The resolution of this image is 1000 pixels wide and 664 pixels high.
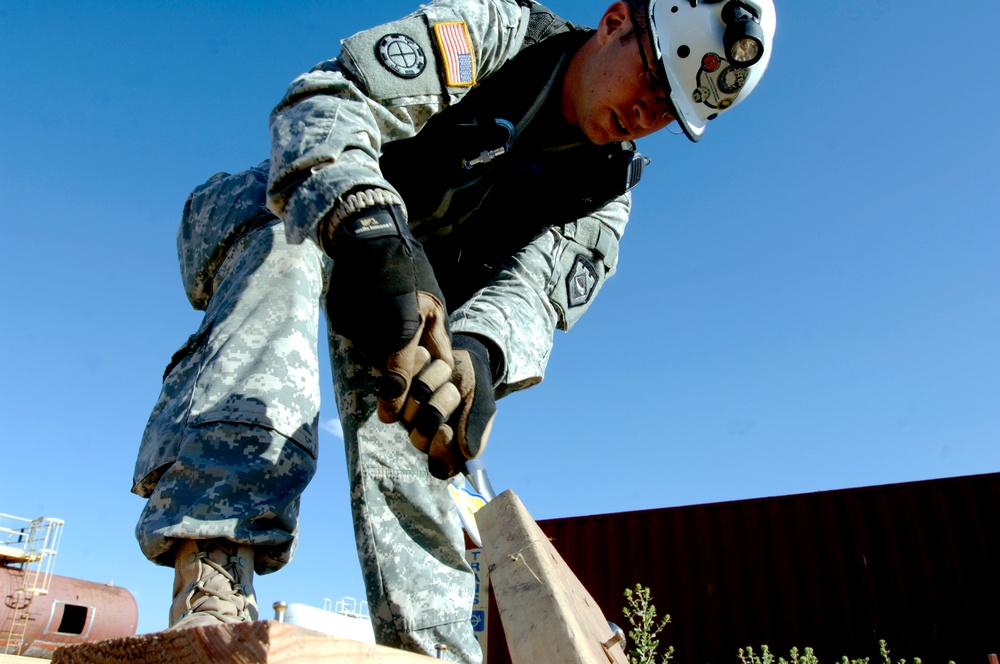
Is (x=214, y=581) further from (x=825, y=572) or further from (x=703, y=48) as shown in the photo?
(x=825, y=572)

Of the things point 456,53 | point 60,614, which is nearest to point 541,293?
point 456,53

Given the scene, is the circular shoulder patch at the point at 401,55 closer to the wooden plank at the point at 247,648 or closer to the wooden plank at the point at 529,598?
the wooden plank at the point at 529,598

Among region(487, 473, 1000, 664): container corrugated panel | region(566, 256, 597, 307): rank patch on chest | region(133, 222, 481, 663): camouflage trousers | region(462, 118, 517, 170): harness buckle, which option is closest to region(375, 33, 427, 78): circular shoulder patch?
region(462, 118, 517, 170): harness buckle

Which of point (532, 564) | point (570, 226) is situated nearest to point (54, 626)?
point (570, 226)

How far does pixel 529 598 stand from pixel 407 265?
0.76 meters

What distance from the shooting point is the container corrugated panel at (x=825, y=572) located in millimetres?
9258

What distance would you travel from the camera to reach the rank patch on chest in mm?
2865

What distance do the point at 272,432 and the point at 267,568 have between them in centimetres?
27

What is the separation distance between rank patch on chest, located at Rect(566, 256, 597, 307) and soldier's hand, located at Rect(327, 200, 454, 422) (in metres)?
1.26

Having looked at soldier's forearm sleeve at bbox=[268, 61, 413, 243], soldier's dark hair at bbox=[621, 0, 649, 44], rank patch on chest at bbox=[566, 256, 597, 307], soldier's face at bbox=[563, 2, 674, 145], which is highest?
soldier's dark hair at bbox=[621, 0, 649, 44]

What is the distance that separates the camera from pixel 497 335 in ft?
7.29

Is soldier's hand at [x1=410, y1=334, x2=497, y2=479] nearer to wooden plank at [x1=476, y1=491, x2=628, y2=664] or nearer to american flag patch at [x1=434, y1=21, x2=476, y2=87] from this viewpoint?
wooden plank at [x1=476, y1=491, x2=628, y2=664]

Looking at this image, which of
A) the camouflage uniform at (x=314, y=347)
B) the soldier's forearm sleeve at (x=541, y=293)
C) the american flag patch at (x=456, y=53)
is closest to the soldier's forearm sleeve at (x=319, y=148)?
the camouflage uniform at (x=314, y=347)

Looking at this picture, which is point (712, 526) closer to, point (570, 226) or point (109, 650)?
point (570, 226)
